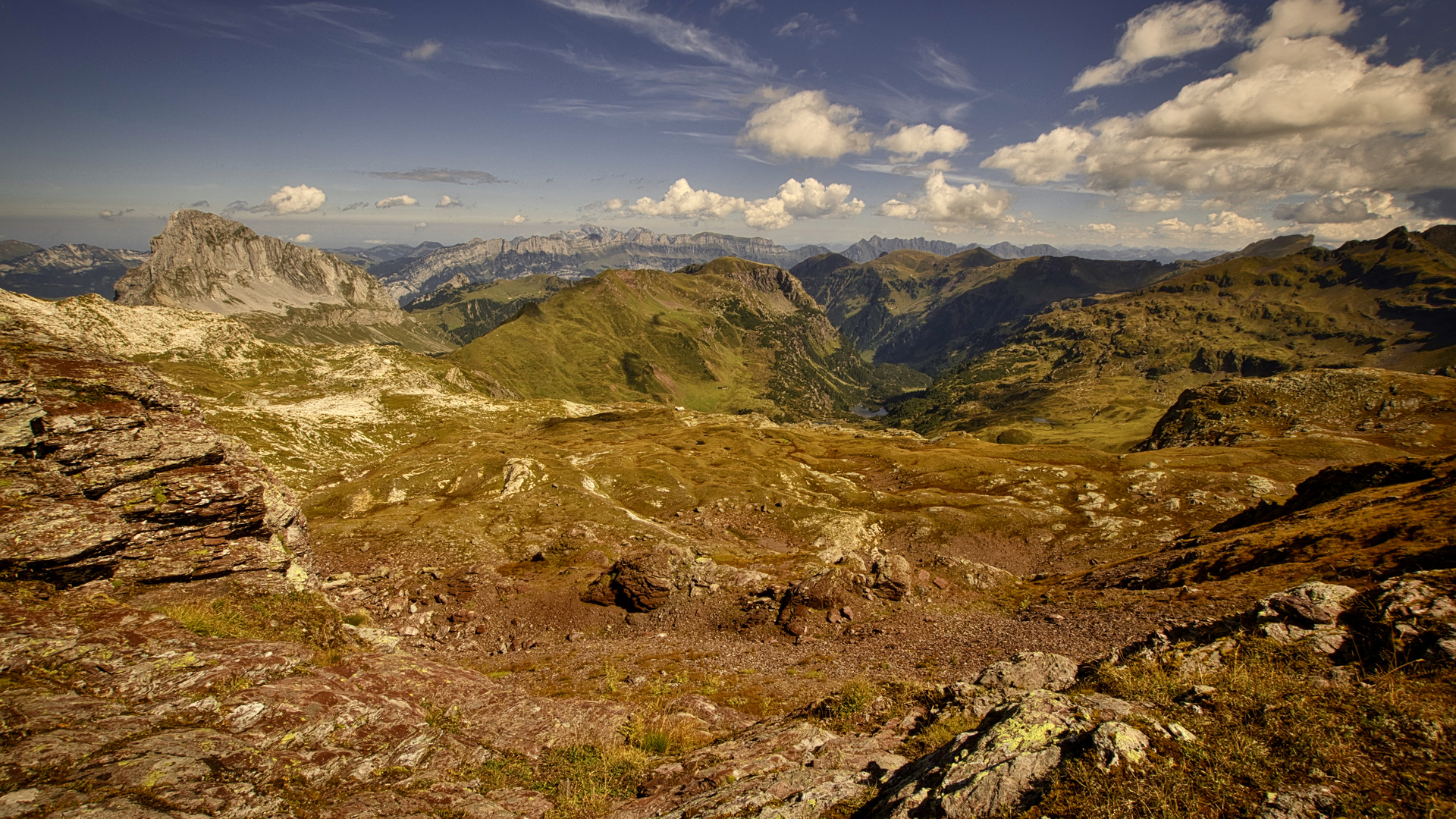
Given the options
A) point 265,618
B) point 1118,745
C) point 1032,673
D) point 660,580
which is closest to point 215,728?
point 265,618

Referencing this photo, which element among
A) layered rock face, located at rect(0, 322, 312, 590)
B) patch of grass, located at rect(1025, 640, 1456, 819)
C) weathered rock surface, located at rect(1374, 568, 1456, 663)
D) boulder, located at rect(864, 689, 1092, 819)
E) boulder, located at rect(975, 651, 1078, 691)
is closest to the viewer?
patch of grass, located at rect(1025, 640, 1456, 819)

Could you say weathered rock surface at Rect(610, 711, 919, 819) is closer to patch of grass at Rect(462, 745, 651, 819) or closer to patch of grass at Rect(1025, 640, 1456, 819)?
patch of grass at Rect(462, 745, 651, 819)

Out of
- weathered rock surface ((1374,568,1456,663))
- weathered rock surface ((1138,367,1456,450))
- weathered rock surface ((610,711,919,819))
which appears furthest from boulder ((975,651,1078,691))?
weathered rock surface ((1138,367,1456,450))

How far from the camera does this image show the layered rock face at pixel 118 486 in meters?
18.9

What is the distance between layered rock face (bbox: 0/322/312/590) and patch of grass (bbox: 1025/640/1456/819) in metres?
29.2

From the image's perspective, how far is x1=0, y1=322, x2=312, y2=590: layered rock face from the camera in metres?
18.9

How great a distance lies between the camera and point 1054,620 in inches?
1228

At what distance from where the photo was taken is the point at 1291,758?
357 inches

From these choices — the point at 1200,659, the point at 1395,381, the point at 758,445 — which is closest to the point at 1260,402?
the point at 1395,381

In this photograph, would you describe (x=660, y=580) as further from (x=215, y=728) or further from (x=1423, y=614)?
(x=1423, y=614)

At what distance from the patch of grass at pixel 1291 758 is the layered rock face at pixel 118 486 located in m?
29.2

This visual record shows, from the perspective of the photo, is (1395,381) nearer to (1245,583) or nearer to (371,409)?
(1245,583)

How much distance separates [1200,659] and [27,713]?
2991 cm

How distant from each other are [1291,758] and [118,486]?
37017 mm
